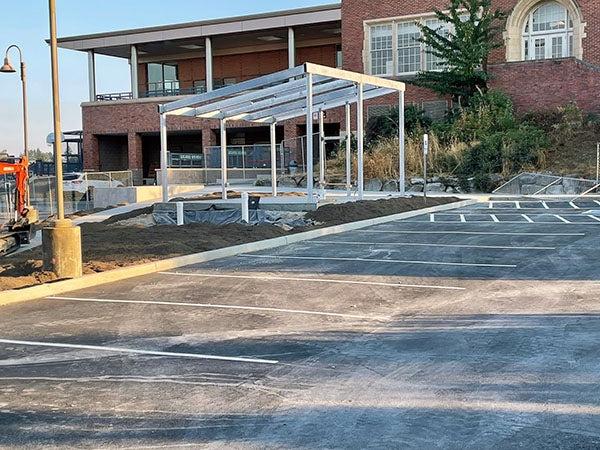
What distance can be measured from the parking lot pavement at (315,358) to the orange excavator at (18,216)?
532 centimetres

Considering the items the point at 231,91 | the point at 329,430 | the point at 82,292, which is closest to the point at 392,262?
the point at 82,292

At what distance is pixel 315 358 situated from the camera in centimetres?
677

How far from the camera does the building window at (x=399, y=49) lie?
4075cm

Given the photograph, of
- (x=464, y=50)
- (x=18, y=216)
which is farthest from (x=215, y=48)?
(x=18, y=216)

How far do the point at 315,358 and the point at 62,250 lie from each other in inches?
229

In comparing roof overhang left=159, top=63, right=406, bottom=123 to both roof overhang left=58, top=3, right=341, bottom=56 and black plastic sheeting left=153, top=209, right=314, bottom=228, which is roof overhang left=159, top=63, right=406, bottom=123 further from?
roof overhang left=58, top=3, right=341, bottom=56

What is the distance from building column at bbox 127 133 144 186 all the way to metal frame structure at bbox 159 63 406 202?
2230 cm

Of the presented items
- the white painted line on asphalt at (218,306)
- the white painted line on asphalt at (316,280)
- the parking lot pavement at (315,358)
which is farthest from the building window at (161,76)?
the white painted line on asphalt at (218,306)

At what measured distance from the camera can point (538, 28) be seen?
3888 cm

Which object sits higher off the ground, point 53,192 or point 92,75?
point 92,75

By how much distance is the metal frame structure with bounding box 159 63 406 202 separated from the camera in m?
20.1

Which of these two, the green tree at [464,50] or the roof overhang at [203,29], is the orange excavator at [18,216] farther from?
the roof overhang at [203,29]

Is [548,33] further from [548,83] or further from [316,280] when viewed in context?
[316,280]

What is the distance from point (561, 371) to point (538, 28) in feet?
119
